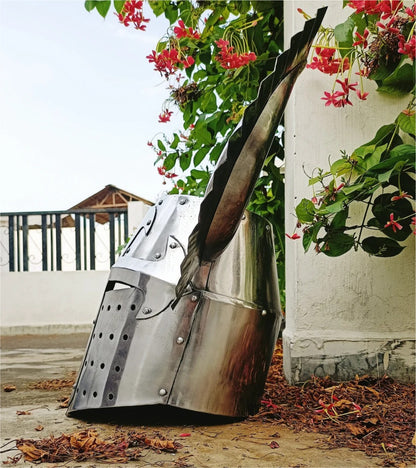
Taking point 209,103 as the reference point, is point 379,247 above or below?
below

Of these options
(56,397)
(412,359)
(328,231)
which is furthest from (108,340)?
(412,359)

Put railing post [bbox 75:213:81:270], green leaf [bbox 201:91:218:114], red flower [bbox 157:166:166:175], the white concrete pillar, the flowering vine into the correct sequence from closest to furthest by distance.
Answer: the flowering vine, the white concrete pillar, green leaf [bbox 201:91:218:114], red flower [bbox 157:166:166:175], railing post [bbox 75:213:81:270]

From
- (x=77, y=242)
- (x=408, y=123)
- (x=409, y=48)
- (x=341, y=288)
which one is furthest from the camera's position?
(x=77, y=242)

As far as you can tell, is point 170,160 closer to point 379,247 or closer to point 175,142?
point 175,142

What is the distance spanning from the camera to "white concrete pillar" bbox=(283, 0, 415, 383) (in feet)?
6.34

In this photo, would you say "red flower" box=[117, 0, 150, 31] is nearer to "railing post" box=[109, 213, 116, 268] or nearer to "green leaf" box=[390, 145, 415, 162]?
"green leaf" box=[390, 145, 415, 162]

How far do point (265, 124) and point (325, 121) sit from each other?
74 cm

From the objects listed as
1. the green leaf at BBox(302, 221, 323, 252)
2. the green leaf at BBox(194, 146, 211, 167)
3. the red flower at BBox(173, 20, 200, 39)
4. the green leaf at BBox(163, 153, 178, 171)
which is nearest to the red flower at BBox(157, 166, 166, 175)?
the green leaf at BBox(163, 153, 178, 171)

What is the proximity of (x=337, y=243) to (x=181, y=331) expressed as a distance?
1.98 ft

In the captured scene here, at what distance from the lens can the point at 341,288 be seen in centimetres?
196

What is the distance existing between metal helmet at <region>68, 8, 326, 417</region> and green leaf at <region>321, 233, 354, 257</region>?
0.27 meters

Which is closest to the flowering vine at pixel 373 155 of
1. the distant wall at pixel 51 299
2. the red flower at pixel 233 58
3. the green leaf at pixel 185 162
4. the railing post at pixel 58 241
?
the red flower at pixel 233 58

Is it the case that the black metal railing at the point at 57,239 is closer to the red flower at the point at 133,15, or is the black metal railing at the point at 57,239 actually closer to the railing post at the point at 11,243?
the railing post at the point at 11,243

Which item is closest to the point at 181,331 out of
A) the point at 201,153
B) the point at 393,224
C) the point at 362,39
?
the point at 393,224
